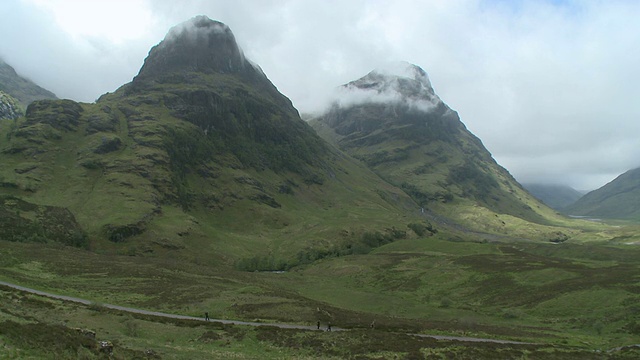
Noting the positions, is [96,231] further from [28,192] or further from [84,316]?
[84,316]

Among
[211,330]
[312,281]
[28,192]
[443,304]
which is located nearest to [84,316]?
[211,330]

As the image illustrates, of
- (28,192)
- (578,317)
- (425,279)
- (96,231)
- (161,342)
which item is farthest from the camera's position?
(28,192)

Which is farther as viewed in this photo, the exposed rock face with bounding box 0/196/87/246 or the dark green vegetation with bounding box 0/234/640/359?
the exposed rock face with bounding box 0/196/87/246

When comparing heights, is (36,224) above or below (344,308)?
above

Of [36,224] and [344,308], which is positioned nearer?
[344,308]

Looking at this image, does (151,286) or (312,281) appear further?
(312,281)

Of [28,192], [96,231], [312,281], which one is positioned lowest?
[312,281]

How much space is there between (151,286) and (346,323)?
153 ft

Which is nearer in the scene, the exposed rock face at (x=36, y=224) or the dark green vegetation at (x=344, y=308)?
the dark green vegetation at (x=344, y=308)

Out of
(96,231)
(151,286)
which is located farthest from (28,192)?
(151,286)

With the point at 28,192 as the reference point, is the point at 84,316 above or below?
below

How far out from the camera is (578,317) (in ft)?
253

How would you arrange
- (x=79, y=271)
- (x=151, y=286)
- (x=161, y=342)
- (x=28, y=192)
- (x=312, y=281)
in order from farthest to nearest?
(x=28, y=192) < (x=312, y=281) < (x=79, y=271) < (x=151, y=286) < (x=161, y=342)

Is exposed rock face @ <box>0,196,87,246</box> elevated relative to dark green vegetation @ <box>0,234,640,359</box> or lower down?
elevated
